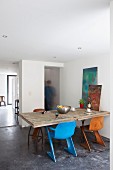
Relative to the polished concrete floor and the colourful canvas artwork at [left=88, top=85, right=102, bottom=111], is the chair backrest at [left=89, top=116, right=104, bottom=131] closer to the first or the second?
the polished concrete floor

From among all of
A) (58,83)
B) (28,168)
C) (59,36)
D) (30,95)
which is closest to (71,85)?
(58,83)

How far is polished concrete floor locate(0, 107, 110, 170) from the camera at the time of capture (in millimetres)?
2555

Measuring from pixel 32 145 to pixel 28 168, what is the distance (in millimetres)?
983

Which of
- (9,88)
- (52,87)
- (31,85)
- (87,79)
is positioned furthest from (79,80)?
(9,88)

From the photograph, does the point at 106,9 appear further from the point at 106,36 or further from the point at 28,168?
the point at 28,168

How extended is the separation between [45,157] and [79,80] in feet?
8.96

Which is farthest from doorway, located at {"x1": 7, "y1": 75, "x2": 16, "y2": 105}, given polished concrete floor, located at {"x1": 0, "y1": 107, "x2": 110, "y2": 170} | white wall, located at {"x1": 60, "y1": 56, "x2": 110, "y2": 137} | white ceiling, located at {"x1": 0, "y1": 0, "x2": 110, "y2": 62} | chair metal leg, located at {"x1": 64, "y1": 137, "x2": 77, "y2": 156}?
chair metal leg, located at {"x1": 64, "y1": 137, "x2": 77, "y2": 156}

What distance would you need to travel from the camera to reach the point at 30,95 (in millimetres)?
5070

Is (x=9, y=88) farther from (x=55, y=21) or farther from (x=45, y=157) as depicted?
(x=55, y=21)

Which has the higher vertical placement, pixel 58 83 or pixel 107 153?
pixel 58 83

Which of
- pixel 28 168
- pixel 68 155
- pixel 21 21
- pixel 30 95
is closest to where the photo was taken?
pixel 21 21

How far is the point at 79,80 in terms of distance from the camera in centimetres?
489

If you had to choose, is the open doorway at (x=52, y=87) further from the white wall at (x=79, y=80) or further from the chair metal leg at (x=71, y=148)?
the chair metal leg at (x=71, y=148)

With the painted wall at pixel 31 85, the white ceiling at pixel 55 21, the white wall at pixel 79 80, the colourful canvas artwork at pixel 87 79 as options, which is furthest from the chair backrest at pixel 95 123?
the painted wall at pixel 31 85
